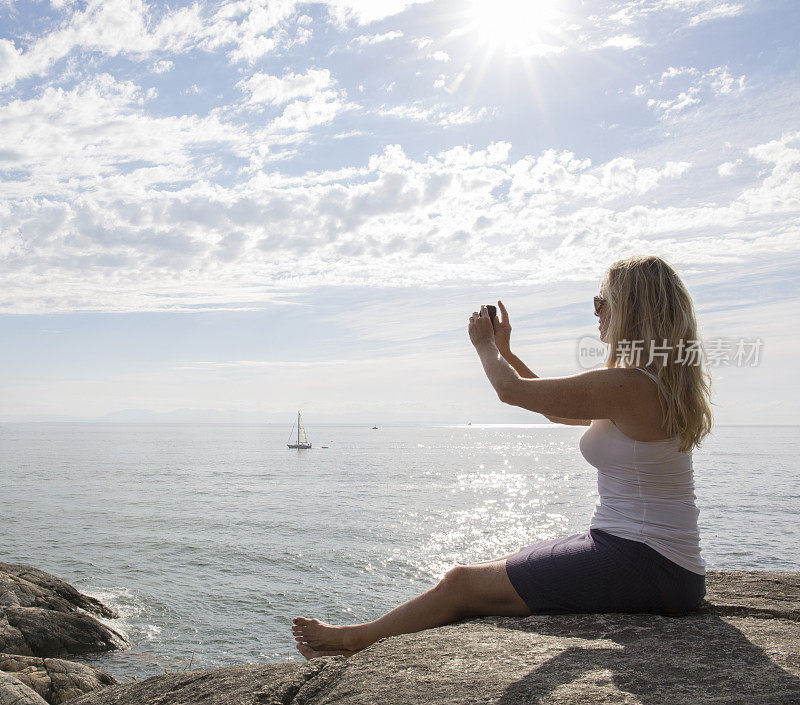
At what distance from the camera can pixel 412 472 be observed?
200 feet

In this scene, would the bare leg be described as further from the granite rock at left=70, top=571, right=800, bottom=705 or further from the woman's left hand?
the woman's left hand

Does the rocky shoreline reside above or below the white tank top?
below

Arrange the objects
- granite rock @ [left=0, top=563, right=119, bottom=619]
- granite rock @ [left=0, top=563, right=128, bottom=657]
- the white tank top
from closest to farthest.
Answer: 1. the white tank top
2. granite rock @ [left=0, top=563, right=128, bottom=657]
3. granite rock @ [left=0, top=563, right=119, bottom=619]

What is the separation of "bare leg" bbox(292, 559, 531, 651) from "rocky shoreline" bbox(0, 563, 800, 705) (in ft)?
0.24

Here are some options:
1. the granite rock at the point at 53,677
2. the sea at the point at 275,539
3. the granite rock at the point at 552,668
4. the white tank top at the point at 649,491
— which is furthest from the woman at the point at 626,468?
the granite rock at the point at 53,677

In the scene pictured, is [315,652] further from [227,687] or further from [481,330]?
[481,330]

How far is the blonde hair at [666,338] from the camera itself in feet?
9.50

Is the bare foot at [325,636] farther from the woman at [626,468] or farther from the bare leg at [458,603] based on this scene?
the woman at [626,468]

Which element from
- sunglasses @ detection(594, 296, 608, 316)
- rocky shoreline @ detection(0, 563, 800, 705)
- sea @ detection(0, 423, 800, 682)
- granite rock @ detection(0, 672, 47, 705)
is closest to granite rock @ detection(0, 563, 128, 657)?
sea @ detection(0, 423, 800, 682)

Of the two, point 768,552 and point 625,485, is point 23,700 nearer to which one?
point 625,485

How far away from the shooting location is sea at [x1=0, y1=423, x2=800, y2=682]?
50.0ft

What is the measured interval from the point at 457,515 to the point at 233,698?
101 ft

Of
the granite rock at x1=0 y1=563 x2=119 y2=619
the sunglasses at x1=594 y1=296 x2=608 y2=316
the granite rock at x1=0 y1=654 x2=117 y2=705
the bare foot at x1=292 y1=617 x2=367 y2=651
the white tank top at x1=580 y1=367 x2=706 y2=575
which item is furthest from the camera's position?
the granite rock at x1=0 y1=563 x2=119 y2=619

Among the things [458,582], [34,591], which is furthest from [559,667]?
[34,591]
